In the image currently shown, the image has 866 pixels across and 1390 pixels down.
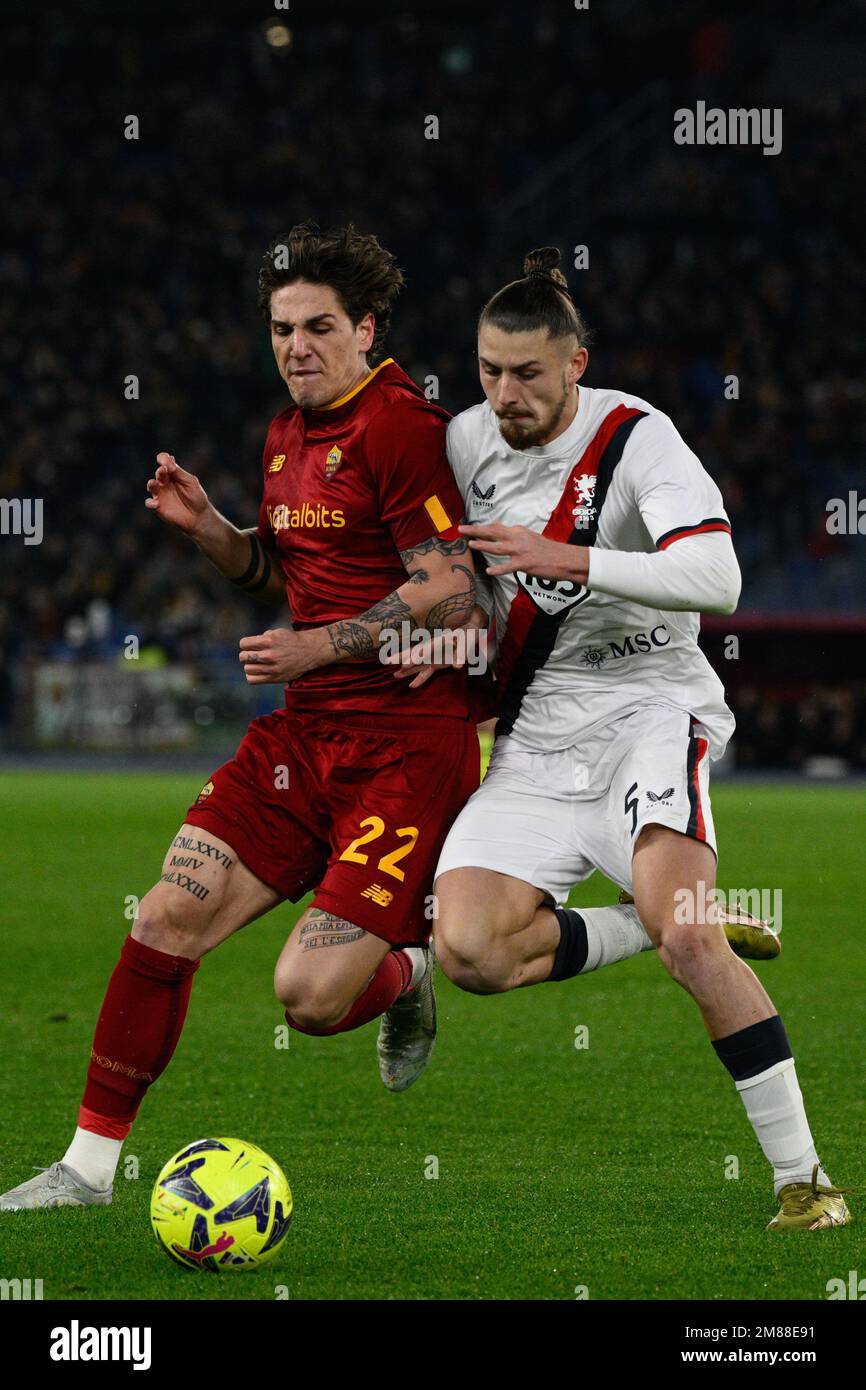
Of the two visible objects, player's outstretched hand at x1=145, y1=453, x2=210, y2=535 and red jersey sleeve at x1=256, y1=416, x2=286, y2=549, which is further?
red jersey sleeve at x1=256, y1=416, x2=286, y2=549

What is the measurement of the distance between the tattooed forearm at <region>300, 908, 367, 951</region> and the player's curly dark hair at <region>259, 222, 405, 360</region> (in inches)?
67.6

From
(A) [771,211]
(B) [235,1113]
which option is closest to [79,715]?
(A) [771,211]

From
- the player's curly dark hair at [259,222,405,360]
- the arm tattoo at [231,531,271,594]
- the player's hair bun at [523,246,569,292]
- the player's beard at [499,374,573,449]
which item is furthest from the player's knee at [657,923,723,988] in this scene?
the player's curly dark hair at [259,222,405,360]

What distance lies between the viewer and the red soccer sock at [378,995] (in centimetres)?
507

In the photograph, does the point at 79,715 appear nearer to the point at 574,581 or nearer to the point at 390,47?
the point at 390,47

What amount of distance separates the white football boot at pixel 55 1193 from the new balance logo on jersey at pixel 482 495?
84.9 inches

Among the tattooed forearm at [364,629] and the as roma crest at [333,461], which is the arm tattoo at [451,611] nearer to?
the tattooed forearm at [364,629]

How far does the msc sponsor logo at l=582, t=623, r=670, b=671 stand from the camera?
515cm

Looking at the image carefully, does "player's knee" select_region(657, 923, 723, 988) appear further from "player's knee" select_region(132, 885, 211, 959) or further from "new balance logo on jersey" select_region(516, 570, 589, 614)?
"player's knee" select_region(132, 885, 211, 959)

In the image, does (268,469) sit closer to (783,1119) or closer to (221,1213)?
(221,1213)

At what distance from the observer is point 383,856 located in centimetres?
507

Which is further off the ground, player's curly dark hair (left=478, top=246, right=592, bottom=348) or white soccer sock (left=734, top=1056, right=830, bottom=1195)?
player's curly dark hair (left=478, top=246, right=592, bottom=348)

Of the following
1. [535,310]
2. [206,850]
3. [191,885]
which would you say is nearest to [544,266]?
[535,310]
